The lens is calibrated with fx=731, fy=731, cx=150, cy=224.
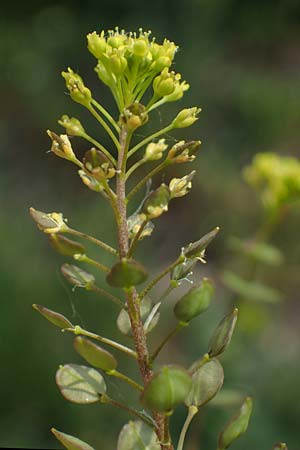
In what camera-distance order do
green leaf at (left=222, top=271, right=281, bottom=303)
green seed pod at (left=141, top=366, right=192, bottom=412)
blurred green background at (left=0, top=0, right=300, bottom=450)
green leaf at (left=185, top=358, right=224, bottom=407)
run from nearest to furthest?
green seed pod at (left=141, top=366, right=192, bottom=412) → green leaf at (left=185, top=358, right=224, bottom=407) → green leaf at (left=222, top=271, right=281, bottom=303) → blurred green background at (left=0, top=0, right=300, bottom=450)

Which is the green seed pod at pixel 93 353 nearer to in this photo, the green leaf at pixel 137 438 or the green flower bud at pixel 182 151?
the green leaf at pixel 137 438

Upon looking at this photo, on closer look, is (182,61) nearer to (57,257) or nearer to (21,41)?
(21,41)

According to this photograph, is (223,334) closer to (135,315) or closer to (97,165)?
(135,315)

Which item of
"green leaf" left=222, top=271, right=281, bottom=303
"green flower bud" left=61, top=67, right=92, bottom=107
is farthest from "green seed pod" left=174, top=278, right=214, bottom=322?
"green leaf" left=222, top=271, right=281, bottom=303

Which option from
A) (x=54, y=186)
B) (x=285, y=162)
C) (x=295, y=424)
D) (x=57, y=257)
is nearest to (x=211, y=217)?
(x=54, y=186)

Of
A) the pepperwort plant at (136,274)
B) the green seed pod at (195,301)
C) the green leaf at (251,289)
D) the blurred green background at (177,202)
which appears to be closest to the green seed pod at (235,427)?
the pepperwort plant at (136,274)

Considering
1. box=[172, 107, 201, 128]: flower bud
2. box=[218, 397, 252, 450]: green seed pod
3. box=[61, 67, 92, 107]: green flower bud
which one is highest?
box=[172, 107, 201, 128]: flower bud

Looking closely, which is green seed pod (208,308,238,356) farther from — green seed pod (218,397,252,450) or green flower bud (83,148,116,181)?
green flower bud (83,148,116,181)
